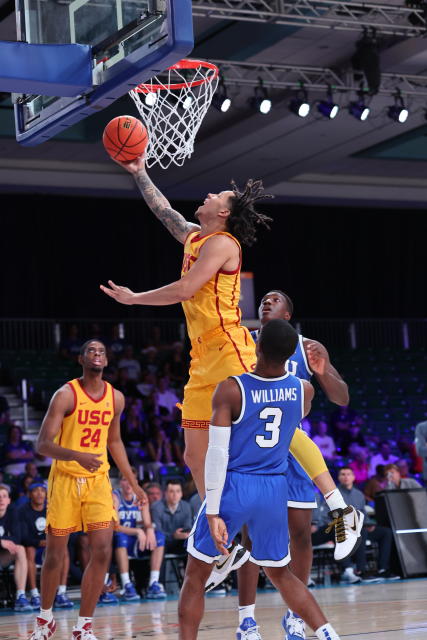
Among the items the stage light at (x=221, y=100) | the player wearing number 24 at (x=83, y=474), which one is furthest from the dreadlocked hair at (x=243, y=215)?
the stage light at (x=221, y=100)

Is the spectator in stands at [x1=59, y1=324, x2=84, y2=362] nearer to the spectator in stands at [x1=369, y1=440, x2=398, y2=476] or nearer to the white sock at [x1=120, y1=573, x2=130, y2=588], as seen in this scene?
the spectator in stands at [x1=369, y1=440, x2=398, y2=476]

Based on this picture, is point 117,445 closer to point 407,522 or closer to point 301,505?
point 301,505

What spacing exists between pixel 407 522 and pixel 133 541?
11.6 ft

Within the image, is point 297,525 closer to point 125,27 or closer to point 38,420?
point 125,27

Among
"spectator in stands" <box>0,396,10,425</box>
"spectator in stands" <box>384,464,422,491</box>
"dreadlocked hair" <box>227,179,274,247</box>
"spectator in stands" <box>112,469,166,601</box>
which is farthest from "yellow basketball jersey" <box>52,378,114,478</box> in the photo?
"spectator in stands" <box>0,396,10,425</box>

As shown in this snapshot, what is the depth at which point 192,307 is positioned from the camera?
20.1 ft

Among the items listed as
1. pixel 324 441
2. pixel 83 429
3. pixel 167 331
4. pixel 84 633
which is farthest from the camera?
pixel 167 331

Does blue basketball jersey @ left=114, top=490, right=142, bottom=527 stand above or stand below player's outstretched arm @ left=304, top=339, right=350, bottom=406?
below

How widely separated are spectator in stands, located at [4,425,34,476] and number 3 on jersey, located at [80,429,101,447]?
25.5 ft

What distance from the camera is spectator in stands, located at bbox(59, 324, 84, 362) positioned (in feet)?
68.0

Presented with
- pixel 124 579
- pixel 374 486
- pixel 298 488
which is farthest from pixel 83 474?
pixel 374 486

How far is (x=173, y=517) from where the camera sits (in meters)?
13.3

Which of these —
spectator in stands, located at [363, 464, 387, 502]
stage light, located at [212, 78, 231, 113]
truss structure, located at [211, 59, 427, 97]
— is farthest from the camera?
truss structure, located at [211, 59, 427, 97]

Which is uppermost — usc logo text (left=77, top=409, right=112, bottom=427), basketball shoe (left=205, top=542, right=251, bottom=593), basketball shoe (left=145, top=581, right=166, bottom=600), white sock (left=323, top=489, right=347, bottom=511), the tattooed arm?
the tattooed arm
